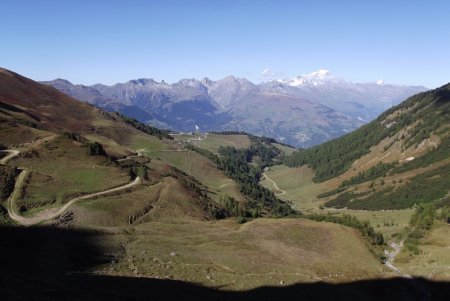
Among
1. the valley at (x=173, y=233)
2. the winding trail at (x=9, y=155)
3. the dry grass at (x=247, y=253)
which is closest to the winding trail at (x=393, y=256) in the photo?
the valley at (x=173, y=233)

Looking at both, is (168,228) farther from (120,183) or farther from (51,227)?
(120,183)

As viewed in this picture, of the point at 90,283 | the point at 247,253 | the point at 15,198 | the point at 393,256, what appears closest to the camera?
the point at 90,283

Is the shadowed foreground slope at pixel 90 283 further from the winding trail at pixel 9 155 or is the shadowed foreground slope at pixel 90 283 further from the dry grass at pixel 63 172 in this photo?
the winding trail at pixel 9 155

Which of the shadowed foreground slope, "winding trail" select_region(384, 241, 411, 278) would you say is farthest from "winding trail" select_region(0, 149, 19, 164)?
"winding trail" select_region(384, 241, 411, 278)

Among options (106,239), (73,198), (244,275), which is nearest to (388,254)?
(244,275)

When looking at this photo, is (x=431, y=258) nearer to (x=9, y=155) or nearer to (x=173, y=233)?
(x=173, y=233)

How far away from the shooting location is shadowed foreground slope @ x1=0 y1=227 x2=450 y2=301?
48.8 meters

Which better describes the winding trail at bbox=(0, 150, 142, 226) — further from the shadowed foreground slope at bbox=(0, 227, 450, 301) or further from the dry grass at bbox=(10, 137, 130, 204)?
the shadowed foreground slope at bbox=(0, 227, 450, 301)

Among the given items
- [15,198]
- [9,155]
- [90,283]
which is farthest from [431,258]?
[9,155]

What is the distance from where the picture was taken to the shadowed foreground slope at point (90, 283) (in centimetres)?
4884

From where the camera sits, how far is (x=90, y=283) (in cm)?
5472

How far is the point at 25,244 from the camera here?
71875mm

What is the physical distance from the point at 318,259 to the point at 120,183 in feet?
204

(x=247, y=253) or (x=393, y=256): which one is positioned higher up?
(x=247, y=253)
